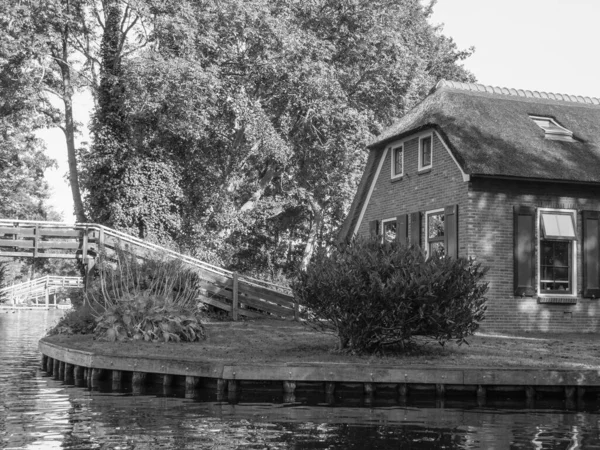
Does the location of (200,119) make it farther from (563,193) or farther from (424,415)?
(424,415)

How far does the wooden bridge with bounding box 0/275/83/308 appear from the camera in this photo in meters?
52.0

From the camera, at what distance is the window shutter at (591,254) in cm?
2141

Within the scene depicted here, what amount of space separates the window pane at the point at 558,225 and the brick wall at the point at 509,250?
0.26 metres

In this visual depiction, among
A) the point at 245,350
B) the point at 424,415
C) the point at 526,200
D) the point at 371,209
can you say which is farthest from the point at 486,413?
the point at 371,209

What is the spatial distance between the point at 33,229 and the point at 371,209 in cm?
1121

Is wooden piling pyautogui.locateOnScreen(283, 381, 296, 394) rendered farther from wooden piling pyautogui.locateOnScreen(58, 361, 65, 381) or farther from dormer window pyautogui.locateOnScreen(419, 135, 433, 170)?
dormer window pyautogui.locateOnScreen(419, 135, 433, 170)

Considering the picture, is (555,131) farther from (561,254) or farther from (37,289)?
(37,289)

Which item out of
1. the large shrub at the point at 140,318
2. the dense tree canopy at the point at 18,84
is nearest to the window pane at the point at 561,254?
the large shrub at the point at 140,318

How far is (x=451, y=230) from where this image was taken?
69.8 feet

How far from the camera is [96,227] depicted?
2798cm

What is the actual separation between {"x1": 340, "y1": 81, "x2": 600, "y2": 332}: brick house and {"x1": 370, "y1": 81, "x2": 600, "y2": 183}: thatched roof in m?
0.03

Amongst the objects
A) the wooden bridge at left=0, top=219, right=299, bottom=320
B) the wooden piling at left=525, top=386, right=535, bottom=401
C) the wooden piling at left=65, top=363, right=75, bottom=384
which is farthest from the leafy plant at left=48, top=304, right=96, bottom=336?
the wooden piling at left=525, top=386, right=535, bottom=401

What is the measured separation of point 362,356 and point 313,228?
2907 cm

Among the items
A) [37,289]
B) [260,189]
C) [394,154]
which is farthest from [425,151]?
[37,289]
